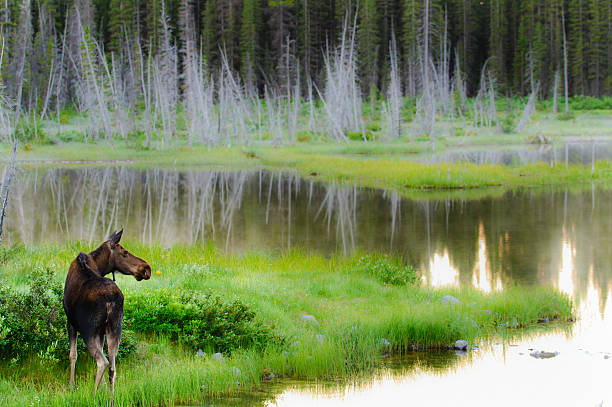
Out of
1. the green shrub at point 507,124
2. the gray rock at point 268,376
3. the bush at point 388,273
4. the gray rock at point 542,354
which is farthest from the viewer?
the green shrub at point 507,124

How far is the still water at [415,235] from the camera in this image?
8070 millimetres

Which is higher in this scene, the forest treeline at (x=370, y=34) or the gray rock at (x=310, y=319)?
the forest treeline at (x=370, y=34)

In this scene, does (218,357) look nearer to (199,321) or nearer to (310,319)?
(199,321)

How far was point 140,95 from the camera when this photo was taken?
6512 centimetres

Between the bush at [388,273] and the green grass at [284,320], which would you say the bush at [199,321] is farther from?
the bush at [388,273]

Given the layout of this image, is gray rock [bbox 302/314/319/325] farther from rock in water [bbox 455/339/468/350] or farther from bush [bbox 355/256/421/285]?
bush [bbox 355/256/421/285]

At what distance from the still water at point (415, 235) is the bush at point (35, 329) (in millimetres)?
1793

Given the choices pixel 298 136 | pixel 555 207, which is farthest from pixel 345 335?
pixel 298 136

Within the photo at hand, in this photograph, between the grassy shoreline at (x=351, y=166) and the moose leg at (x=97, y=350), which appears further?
the grassy shoreline at (x=351, y=166)

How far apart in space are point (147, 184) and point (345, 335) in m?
25.8

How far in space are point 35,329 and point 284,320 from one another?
3177mm

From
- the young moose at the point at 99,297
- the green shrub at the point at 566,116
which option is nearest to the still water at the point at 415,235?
the young moose at the point at 99,297

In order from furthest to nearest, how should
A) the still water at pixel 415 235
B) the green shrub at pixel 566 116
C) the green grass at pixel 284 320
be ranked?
the green shrub at pixel 566 116, the still water at pixel 415 235, the green grass at pixel 284 320

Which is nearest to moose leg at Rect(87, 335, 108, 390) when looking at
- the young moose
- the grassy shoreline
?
the young moose
